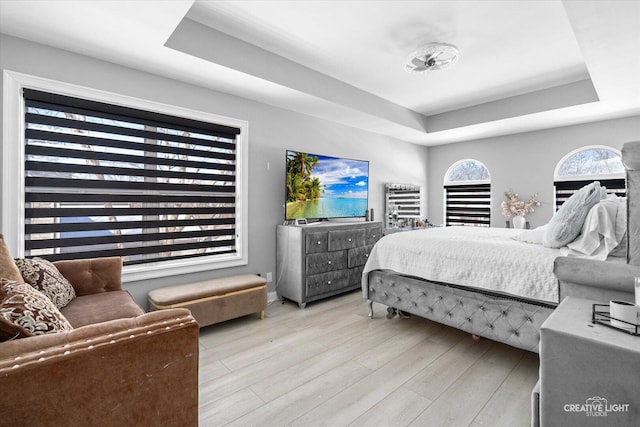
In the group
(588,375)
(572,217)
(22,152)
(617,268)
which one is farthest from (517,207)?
(22,152)

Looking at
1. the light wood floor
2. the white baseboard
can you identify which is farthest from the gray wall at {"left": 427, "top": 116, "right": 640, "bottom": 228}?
the white baseboard

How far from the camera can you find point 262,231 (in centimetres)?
367

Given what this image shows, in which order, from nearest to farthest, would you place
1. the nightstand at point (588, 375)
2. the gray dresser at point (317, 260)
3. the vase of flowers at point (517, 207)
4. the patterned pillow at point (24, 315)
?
the patterned pillow at point (24, 315), the nightstand at point (588, 375), the gray dresser at point (317, 260), the vase of flowers at point (517, 207)

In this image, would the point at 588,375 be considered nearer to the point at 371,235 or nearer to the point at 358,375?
the point at 358,375

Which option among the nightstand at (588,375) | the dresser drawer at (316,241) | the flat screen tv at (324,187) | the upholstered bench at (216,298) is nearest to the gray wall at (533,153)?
the flat screen tv at (324,187)

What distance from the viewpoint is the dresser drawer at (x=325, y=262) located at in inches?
138

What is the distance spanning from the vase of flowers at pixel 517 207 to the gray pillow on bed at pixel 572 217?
2.79 m

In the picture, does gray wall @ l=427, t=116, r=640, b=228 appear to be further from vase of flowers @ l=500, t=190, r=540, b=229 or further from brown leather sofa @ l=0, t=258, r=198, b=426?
brown leather sofa @ l=0, t=258, r=198, b=426

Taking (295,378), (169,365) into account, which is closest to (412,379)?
(295,378)

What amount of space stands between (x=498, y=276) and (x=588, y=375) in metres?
1.06

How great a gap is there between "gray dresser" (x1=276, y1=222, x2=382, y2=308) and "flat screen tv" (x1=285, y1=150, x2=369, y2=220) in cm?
32

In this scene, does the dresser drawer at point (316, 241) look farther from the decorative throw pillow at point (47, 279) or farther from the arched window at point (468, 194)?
the arched window at point (468, 194)

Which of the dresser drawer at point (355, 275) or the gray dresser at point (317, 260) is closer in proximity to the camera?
the gray dresser at point (317, 260)

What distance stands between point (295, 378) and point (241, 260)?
167cm
